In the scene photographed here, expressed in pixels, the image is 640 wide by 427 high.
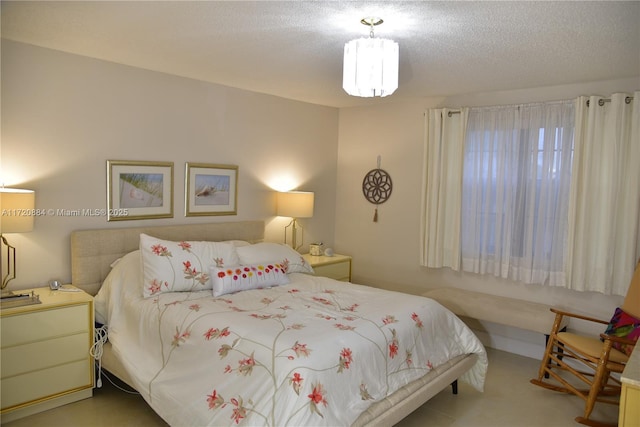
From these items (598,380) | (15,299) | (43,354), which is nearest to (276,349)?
(43,354)

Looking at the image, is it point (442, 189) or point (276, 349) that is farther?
point (442, 189)

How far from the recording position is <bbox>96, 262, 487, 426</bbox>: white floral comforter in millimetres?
2262

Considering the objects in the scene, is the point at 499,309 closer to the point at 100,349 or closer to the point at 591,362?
the point at 591,362

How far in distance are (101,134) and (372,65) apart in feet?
7.35

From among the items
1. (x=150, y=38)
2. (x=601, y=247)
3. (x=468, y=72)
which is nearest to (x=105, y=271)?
(x=150, y=38)

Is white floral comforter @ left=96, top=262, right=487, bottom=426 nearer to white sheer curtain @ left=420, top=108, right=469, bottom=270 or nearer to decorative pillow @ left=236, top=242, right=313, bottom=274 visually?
decorative pillow @ left=236, top=242, right=313, bottom=274

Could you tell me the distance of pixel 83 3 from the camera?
92.4 inches

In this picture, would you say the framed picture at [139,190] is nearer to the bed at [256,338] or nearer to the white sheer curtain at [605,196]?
the bed at [256,338]

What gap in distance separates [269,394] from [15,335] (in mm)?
1696

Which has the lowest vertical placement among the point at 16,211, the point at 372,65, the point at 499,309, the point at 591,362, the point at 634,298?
the point at 591,362

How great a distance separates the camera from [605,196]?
12.3 ft

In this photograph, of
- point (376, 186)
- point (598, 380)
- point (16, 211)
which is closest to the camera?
point (16, 211)

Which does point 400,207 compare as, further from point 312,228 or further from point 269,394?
point 269,394

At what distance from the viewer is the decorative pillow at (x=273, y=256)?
384 centimetres
